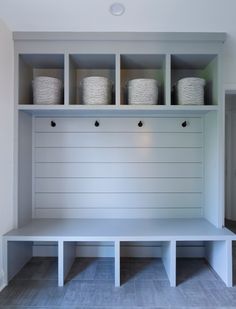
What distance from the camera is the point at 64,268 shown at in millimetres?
2033

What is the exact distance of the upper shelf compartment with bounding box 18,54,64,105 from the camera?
2.19 m

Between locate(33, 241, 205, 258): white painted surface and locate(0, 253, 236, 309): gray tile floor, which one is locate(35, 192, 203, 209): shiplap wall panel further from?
locate(0, 253, 236, 309): gray tile floor

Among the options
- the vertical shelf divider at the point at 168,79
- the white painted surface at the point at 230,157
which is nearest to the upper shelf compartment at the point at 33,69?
the vertical shelf divider at the point at 168,79

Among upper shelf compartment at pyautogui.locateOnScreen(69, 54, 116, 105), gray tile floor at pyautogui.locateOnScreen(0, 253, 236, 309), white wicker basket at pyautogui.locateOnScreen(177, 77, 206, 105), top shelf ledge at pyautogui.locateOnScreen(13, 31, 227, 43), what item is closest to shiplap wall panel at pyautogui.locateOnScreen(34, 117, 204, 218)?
upper shelf compartment at pyautogui.locateOnScreen(69, 54, 116, 105)

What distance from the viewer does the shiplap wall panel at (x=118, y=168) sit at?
2.51 meters

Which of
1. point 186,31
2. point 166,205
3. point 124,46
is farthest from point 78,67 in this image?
point 166,205

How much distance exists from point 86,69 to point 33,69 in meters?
0.57

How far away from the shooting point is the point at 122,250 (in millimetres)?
2549

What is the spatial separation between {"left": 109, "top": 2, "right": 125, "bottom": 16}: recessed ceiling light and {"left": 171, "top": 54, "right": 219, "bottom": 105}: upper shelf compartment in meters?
0.61

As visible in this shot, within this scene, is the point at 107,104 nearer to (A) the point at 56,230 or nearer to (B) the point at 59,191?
(B) the point at 59,191

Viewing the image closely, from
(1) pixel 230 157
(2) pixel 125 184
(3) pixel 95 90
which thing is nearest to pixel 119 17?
(3) pixel 95 90

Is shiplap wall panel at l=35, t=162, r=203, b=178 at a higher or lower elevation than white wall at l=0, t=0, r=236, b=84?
lower

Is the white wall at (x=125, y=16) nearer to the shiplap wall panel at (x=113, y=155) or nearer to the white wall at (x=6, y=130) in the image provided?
the white wall at (x=6, y=130)

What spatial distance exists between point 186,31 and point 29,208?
2.31 m
